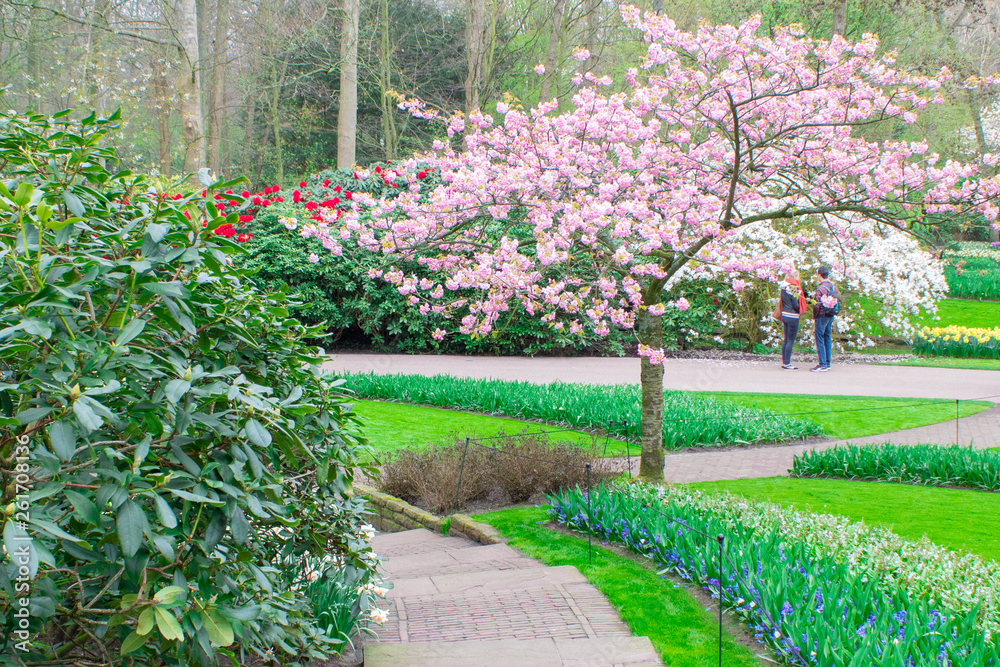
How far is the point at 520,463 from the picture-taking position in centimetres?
662

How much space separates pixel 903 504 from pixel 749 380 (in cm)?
660

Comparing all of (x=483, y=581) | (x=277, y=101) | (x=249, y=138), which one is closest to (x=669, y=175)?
(x=483, y=581)

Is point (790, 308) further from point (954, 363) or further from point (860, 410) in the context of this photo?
point (860, 410)

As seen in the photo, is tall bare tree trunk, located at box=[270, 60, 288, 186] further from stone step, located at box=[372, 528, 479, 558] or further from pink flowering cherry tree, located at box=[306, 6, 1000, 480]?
stone step, located at box=[372, 528, 479, 558]

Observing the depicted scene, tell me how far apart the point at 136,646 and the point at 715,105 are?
259 inches

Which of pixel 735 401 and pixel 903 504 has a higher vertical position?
pixel 735 401

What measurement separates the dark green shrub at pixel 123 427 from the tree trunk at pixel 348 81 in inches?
654

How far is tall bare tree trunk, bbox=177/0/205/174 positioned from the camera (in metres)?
13.4

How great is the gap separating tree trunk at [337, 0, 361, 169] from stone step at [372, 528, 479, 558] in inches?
545

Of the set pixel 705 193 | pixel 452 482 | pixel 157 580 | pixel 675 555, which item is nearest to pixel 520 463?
pixel 452 482

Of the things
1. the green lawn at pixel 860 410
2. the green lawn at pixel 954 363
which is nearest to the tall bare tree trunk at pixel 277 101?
the green lawn at pixel 860 410

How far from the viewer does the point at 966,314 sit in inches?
744

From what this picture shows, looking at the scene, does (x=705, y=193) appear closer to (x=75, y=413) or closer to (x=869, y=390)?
(x=869, y=390)

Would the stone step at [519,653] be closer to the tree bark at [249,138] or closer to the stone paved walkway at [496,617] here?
the stone paved walkway at [496,617]
